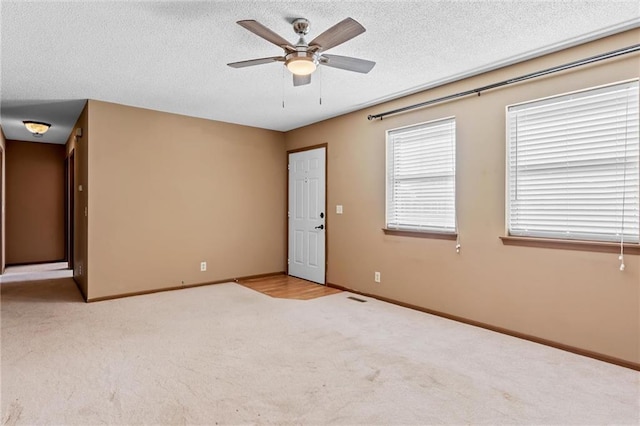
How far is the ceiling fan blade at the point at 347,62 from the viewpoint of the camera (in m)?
2.62

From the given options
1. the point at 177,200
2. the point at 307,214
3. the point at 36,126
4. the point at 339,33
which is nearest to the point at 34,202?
the point at 36,126

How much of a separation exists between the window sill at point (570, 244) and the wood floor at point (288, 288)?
248 cm

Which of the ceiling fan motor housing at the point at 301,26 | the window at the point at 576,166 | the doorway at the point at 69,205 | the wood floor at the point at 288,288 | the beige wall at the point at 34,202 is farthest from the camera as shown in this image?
the beige wall at the point at 34,202

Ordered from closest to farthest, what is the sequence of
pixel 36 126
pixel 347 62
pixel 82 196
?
pixel 347 62 < pixel 82 196 < pixel 36 126

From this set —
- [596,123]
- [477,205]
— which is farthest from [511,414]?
[596,123]

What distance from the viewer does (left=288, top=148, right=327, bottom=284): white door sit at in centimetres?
560

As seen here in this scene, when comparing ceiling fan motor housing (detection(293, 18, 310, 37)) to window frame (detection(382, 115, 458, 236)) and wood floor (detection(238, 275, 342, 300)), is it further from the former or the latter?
wood floor (detection(238, 275, 342, 300))

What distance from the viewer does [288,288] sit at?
5.27 metres

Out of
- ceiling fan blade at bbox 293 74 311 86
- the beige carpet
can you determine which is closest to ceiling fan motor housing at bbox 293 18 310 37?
ceiling fan blade at bbox 293 74 311 86

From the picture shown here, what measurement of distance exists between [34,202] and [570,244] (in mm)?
8849

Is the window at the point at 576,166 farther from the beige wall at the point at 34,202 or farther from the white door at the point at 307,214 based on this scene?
the beige wall at the point at 34,202

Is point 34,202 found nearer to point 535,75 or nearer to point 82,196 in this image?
point 82,196

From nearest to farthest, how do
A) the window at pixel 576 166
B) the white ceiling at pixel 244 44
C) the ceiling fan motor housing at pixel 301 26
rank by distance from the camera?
the white ceiling at pixel 244 44 < the ceiling fan motor housing at pixel 301 26 < the window at pixel 576 166

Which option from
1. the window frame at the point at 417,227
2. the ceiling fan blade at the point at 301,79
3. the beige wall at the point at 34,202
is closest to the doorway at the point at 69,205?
the beige wall at the point at 34,202
